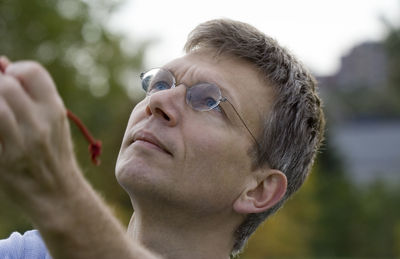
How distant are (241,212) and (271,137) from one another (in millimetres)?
370

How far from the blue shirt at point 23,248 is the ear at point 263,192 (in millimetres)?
867

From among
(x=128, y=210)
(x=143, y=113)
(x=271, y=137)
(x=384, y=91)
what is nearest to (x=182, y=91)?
(x=143, y=113)

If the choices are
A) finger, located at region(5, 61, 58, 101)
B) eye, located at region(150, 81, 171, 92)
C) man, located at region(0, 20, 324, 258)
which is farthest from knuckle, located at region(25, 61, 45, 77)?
eye, located at region(150, 81, 171, 92)

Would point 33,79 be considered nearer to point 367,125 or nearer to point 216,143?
point 216,143

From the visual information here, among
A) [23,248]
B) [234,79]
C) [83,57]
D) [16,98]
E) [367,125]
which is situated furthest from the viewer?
[367,125]

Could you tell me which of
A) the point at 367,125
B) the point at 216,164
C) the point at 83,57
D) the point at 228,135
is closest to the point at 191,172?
the point at 216,164

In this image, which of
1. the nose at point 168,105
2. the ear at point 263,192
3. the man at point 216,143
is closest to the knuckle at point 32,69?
the man at point 216,143

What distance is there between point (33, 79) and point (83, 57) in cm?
2336

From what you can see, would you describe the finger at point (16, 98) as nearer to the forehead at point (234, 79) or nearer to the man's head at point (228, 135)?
the man's head at point (228, 135)

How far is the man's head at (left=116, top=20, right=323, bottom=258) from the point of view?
109 inches

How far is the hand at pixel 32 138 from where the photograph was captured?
5.07ft

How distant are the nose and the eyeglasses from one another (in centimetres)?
4

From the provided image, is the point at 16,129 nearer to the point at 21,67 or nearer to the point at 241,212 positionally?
the point at 21,67

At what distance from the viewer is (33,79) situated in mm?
1564
